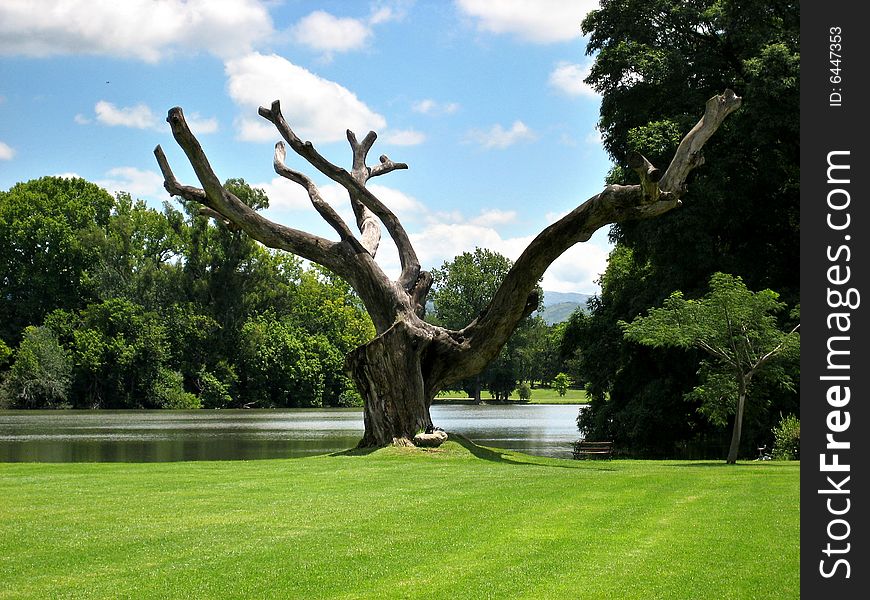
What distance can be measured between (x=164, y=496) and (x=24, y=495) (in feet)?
6.08

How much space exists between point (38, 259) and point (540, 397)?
62.2m

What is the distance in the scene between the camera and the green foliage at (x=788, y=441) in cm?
2458

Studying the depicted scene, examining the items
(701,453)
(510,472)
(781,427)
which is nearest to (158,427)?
(701,453)

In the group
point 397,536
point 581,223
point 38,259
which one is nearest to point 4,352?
point 38,259

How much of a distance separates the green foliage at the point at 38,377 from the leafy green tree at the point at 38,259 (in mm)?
11158

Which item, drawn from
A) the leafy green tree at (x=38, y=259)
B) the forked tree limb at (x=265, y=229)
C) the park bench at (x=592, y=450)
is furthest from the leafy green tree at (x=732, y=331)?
the leafy green tree at (x=38, y=259)

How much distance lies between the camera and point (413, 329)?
2142 centimetres

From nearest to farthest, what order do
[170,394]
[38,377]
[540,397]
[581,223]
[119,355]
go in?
[581,223] < [38,377] < [119,355] < [170,394] < [540,397]

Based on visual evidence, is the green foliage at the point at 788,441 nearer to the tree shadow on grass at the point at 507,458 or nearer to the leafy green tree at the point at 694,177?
the leafy green tree at the point at 694,177

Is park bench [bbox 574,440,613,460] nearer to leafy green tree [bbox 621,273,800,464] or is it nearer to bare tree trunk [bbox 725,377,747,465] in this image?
leafy green tree [bbox 621,273,800,464]

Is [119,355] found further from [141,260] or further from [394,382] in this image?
[394,382]

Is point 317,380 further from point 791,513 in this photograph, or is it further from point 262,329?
point 791,513

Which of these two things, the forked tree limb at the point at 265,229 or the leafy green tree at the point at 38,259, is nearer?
the forked tree limb at the point at 265,229

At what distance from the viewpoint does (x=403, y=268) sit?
76.9 feet
